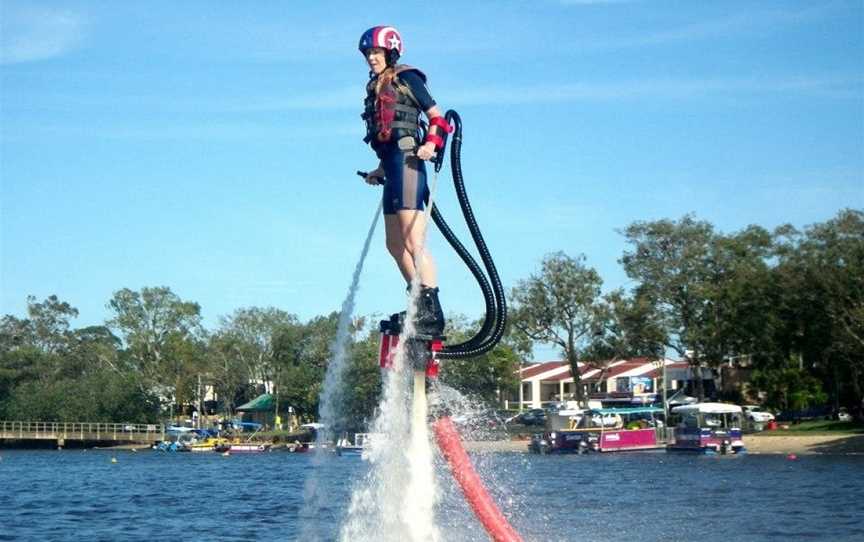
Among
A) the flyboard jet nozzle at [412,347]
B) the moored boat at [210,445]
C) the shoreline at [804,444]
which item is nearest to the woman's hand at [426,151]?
the flyboard jet nozzle at [412,347]

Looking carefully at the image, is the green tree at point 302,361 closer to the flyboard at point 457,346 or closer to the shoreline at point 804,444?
the shoreline at point 804,444

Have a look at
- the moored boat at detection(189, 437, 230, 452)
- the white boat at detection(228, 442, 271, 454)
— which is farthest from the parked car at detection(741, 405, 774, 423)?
the moored boat at detection(189, 437, 230, 452)

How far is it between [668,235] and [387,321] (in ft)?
233

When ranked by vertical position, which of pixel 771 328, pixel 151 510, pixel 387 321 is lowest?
pixel 151 510

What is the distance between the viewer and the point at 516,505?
27547 mm

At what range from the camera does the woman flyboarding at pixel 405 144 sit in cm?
1306

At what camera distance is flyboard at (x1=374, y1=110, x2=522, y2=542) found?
13133mm

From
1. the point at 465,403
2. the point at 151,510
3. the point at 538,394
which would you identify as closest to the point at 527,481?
the point at 151,510

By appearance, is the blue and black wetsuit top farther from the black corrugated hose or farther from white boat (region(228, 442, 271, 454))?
white boat (region(228, 442, 271, 454))

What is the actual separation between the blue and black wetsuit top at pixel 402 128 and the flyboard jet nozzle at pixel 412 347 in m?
1.18

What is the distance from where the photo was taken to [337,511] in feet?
77.6

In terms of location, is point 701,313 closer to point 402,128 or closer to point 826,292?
point 826,292

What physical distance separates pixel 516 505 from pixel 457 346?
14551mm

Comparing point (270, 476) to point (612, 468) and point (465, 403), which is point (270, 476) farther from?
point (465, 403)
